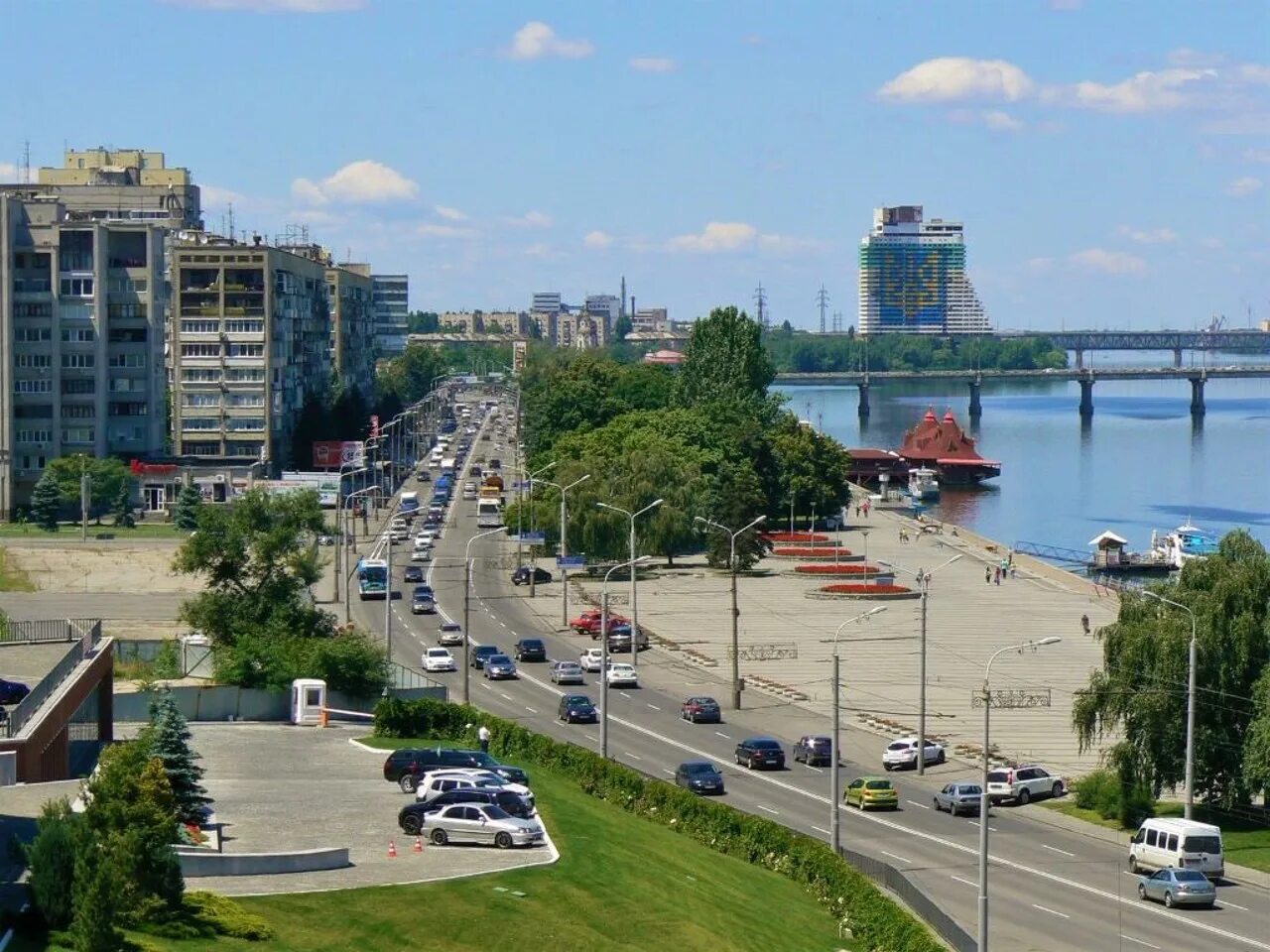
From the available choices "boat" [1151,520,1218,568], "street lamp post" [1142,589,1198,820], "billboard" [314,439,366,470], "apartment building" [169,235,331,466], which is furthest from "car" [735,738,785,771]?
"billboard" [314,439,366,470]

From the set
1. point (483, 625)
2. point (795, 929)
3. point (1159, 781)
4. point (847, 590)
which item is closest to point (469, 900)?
point (795, 929)

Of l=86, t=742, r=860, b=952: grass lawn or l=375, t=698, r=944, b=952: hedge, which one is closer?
l=86, t=742, r=860, b=952: grass lawn

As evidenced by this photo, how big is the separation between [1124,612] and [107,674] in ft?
76.4

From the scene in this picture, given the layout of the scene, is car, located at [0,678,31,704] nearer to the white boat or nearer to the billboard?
the billboard

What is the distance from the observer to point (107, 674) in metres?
47.6

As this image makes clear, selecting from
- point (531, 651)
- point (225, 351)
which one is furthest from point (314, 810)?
point (225, 351)

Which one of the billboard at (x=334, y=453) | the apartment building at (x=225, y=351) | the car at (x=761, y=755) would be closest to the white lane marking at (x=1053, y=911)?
the car at (x=761, y=755)

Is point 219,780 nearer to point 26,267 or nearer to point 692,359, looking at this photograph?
point 26,267

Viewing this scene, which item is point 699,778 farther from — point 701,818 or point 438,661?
point 438,661

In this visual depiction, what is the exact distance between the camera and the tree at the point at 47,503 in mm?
112000

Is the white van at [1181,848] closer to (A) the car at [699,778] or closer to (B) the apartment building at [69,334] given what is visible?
(A) the car at [699,778]

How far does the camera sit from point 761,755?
2142 inches

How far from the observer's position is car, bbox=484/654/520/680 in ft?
228

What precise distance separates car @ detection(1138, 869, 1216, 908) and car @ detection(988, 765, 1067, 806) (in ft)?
31.8
